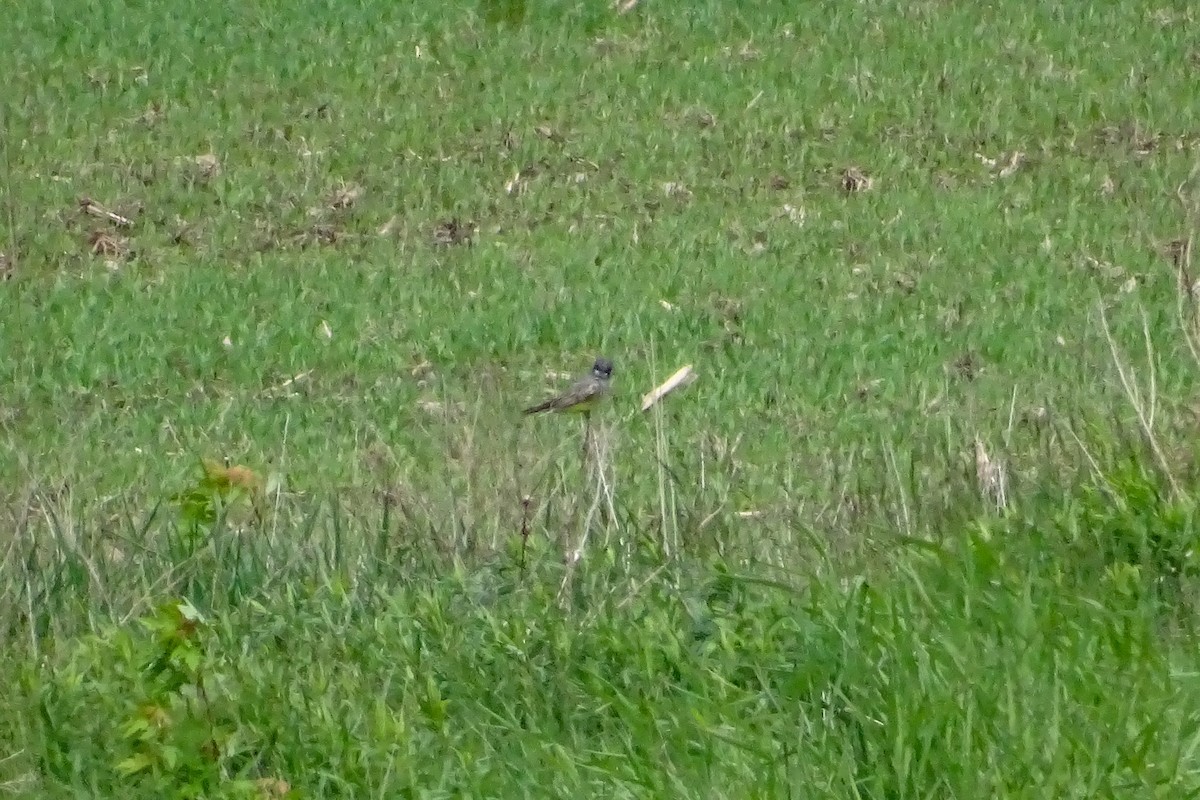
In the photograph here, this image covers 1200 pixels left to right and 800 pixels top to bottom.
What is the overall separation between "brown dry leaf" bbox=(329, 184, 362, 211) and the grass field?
1.5 inches

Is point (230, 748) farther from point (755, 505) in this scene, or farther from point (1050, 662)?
point (755, 505)

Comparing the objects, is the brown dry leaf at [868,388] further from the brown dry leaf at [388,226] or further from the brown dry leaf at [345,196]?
the brown dry leaf at [345,196]

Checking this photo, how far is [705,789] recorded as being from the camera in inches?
160

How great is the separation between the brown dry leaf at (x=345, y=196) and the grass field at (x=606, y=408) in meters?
0.04

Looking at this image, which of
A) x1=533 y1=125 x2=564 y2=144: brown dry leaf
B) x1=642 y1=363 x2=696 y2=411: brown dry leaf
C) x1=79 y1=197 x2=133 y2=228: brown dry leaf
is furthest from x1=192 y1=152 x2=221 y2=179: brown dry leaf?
x1=642 y1=363 x2=696 y2=411: brown dry leaf

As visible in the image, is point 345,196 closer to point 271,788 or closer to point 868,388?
point 868,388

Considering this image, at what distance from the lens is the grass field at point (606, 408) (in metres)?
4.48

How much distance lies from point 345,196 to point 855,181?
13.3ft

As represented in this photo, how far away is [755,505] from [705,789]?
267 centimetres

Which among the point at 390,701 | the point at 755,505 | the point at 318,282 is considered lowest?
the point at 318,282

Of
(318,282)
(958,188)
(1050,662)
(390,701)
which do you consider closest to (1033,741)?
(1050,662)

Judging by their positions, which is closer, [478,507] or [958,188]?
[478,507]

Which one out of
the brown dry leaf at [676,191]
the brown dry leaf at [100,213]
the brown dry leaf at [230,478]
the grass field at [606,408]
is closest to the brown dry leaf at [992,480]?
the grass field at [606,408]

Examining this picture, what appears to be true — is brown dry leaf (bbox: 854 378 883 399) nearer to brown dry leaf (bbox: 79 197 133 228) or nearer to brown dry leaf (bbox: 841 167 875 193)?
brown dry leaf (bbox: 841 167 875 193)
